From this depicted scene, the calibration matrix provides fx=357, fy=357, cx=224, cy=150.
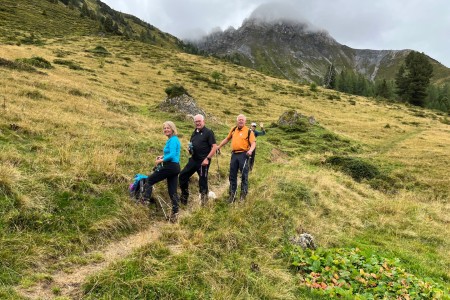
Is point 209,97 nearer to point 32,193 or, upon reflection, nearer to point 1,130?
point 1,130

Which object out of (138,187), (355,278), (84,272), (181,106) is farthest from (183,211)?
(181,106)

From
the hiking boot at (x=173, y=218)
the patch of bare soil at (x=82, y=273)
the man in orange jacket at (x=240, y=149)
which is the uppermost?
the man in orange jacket at (x=240, y=149)

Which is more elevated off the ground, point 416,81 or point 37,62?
point 416,81

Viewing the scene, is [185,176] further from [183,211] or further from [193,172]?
[183,211]

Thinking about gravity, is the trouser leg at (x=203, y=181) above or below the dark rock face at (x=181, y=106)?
below

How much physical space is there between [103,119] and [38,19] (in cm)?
7392

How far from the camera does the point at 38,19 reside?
256 feet

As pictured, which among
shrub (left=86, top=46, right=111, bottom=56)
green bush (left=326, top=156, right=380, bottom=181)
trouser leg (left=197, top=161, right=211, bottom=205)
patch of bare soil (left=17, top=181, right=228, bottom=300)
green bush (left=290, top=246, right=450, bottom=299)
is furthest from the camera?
shrub (left=86, top=46, right=111, bottom=56)

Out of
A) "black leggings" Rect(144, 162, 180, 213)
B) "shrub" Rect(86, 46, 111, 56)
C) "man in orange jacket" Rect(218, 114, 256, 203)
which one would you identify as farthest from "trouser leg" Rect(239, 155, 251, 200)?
"shrub" Rect(86, 46, 111, 56)

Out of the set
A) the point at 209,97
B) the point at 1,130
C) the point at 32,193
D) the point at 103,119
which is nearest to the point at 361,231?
the point at 32,193

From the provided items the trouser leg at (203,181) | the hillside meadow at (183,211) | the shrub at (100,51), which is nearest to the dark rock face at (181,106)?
the hillside meadow at (183,211)

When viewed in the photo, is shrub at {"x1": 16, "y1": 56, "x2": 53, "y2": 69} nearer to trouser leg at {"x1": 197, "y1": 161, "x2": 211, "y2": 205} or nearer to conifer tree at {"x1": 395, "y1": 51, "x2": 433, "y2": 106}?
trouser leg at {"x1": 197, "y1": 161, "x2": 211, "y2": 205}

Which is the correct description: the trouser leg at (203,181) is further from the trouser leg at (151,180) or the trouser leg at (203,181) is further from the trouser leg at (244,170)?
the trouser leg at (151,180)

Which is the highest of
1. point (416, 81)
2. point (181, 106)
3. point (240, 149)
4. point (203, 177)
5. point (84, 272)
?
point (416, 81)
